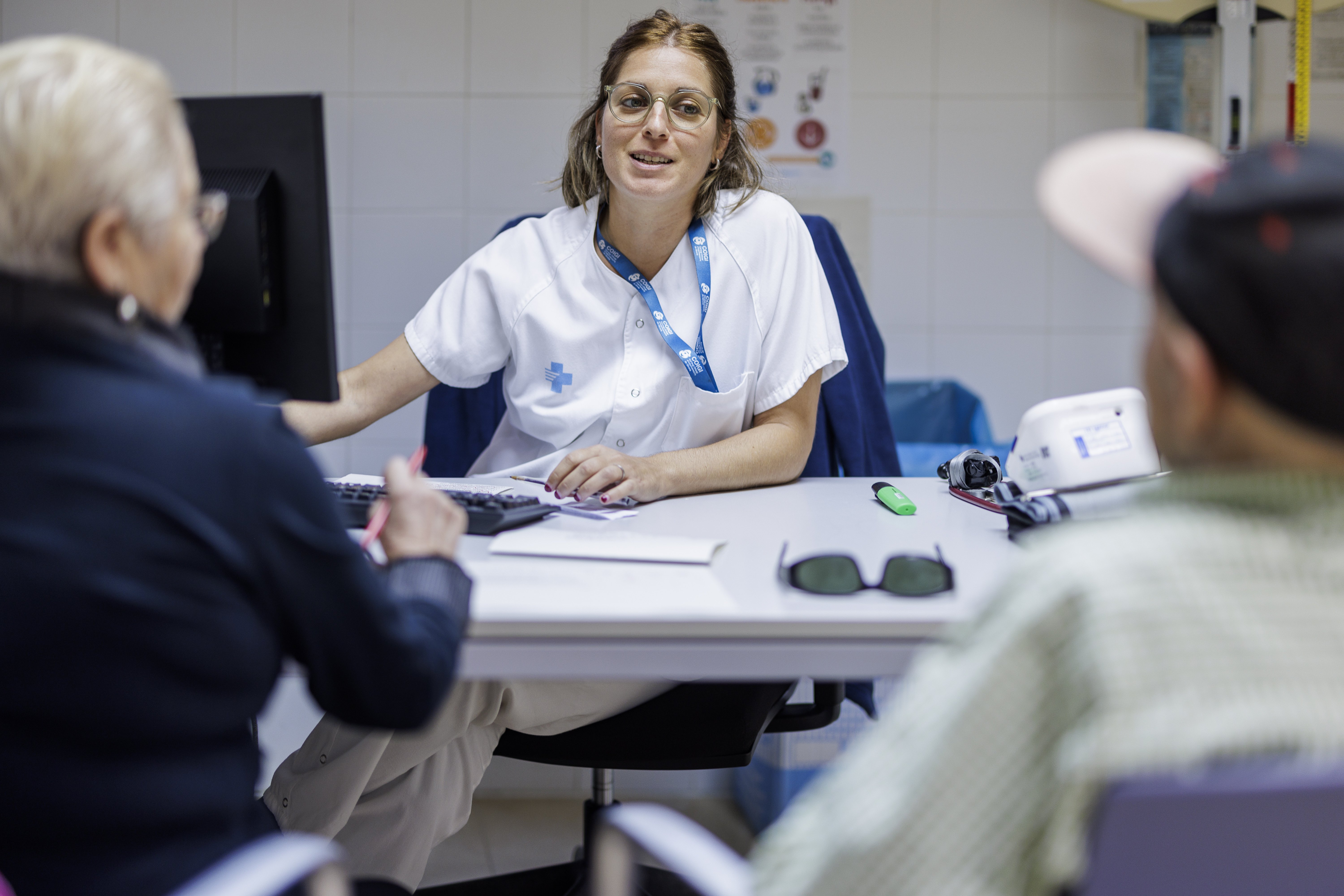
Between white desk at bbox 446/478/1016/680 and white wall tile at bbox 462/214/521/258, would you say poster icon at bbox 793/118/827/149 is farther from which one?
white desk at bbox 446/478/1016/680

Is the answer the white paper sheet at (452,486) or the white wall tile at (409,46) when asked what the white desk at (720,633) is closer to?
the white paper sheet at (452,486)

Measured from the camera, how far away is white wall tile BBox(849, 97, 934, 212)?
3.00m

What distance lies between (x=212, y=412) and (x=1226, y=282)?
58 centimetres

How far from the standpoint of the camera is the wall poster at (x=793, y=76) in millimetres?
2947

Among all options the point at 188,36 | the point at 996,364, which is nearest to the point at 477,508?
the point at 996,364

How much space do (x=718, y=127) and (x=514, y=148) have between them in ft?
3.97

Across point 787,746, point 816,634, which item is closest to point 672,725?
point 816,634

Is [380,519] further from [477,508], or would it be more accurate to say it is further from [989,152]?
[989,152]

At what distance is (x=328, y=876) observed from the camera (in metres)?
0.69

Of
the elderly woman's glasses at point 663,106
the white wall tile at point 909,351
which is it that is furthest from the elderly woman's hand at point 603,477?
the white wall tile at point 909,351

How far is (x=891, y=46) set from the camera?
9.77 feet

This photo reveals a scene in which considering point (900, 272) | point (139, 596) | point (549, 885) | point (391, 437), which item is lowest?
point (549, 885)

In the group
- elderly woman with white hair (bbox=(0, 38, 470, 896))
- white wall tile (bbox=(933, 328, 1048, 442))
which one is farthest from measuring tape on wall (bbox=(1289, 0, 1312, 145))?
elderly woman with white hair (bbox=(0, 38, 470, 896))

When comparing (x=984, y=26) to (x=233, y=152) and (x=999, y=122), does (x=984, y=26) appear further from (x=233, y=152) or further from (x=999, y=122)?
(x=233, y=152)
